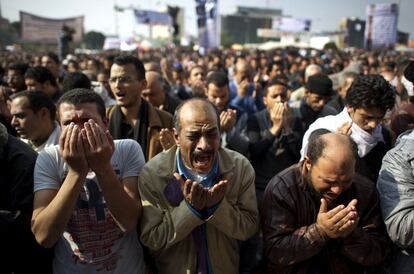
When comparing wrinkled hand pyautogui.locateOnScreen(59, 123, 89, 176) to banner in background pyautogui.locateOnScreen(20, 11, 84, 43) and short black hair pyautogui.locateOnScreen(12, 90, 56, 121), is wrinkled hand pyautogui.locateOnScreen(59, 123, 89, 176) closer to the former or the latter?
short black hair pyautogui.locateOnScreen(12, 90, 56, 121)

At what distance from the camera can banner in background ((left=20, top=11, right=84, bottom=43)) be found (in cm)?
1526

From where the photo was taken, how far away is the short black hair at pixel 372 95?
269 centimetres

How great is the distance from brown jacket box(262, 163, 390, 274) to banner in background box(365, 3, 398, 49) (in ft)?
53.7

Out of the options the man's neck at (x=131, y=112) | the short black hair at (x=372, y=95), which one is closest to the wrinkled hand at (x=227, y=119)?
the man's neck at (x=131, y=112)

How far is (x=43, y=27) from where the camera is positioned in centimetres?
1566

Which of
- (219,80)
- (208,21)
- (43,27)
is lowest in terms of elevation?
(219,80)

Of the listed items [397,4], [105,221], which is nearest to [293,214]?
[105,221]

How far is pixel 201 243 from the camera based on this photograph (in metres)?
2.02

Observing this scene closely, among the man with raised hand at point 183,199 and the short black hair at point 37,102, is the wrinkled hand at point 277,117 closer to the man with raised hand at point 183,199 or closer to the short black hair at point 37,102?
the man with raised hand at point 183,199

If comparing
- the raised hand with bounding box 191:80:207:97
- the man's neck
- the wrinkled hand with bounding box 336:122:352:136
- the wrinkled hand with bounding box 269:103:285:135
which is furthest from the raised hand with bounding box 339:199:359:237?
the raised hand with bounding box 191:80:207:97

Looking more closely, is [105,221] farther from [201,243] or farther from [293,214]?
[293,214]

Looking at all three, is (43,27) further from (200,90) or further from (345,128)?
(345,128)

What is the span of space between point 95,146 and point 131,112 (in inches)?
65.2

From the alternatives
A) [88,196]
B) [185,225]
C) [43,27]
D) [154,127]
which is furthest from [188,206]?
[43,27]
